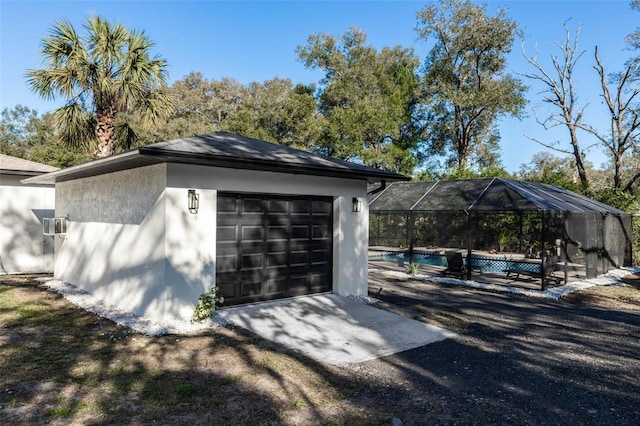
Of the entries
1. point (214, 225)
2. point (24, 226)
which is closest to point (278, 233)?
point (214, 225)

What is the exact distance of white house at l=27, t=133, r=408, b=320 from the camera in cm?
625

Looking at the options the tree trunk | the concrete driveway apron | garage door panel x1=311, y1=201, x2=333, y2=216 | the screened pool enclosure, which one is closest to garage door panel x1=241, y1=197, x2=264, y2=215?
garage door panel x1=311, y1=201, x2=333, y2=216

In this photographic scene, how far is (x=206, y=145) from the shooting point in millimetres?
6750

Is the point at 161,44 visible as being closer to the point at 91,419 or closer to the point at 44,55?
the point at 44,55

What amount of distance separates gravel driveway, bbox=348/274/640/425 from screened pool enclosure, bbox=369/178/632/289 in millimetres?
3440

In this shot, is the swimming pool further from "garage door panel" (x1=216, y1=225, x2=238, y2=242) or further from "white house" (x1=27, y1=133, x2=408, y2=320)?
"garage door panel" (x1=216, y1=225, x2=238, y2=242)

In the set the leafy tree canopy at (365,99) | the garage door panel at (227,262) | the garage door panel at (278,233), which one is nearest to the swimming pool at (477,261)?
the garage door panel at (278,233)

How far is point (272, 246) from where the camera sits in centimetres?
746

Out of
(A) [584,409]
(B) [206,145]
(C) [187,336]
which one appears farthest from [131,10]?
(A) [584,409]

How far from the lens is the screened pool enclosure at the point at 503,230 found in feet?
36.9

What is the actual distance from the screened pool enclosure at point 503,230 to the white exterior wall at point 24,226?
33.1 feet

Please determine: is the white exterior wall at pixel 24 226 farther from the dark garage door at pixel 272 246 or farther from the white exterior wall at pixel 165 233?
the dark garage door at pixel 272 246

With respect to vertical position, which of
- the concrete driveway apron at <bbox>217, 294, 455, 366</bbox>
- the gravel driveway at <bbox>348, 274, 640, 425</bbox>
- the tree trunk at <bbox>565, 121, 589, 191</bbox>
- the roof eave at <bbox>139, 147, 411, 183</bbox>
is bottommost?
the gravel driveway at <bbox>348, 274, 640, 425</bbox>

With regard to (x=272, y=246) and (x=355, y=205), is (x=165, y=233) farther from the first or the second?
(x=355, y=205)
